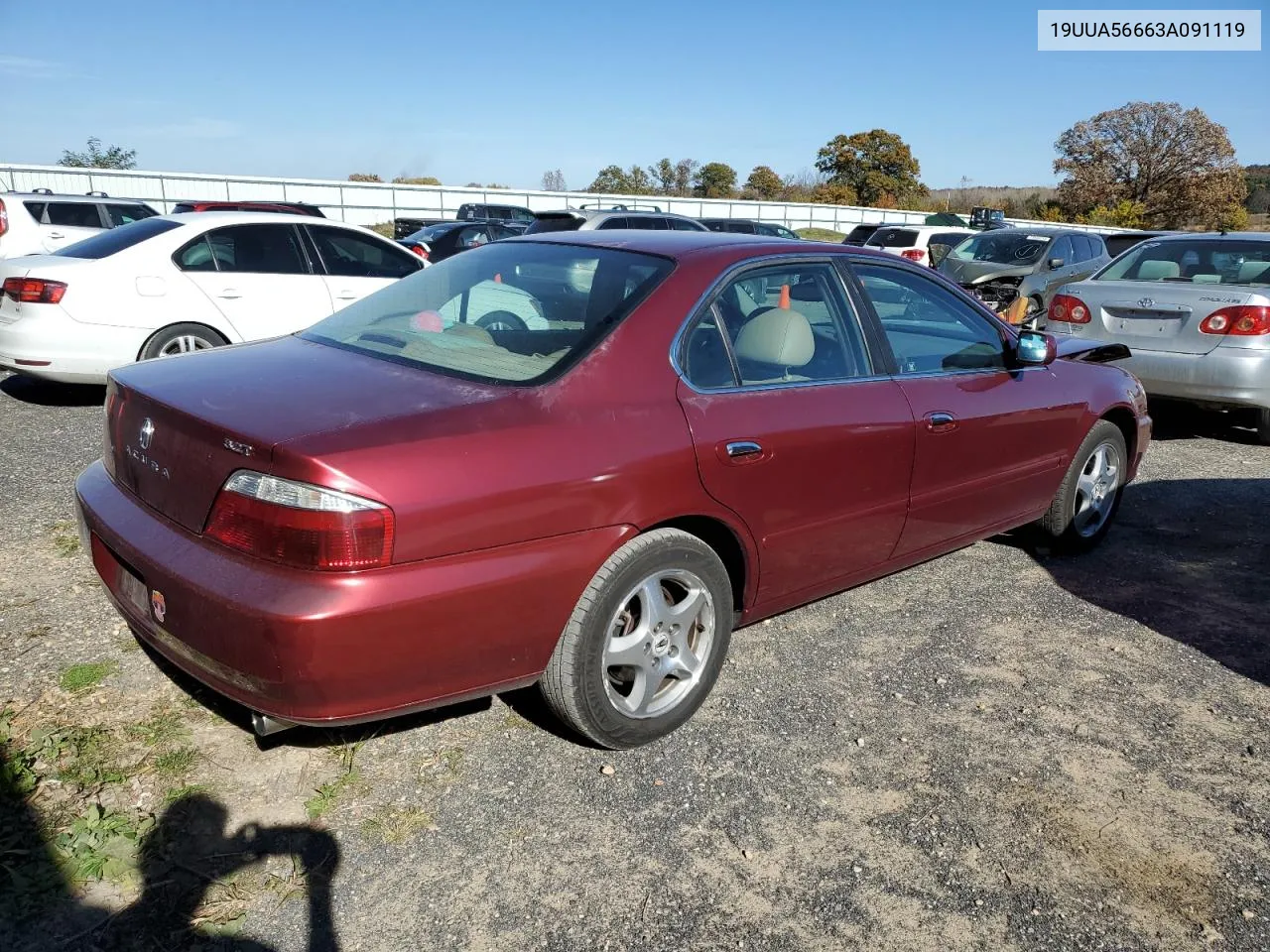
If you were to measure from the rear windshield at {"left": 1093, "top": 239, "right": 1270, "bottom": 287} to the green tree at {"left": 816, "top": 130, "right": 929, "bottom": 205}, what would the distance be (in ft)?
145

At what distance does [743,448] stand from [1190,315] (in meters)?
5.64

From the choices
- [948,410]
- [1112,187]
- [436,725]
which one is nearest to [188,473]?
→ [436,725]

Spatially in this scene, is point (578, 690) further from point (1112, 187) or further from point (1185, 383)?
point (1112, 187)

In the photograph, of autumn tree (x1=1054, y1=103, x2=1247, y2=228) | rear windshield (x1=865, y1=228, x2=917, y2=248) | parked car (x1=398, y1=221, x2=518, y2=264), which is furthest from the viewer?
autumn tree (x1=1054, y1=103, x2=1247, y2=228)

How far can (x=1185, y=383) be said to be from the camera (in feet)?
23.4

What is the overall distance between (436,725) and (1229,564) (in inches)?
161

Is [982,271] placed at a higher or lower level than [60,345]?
higher

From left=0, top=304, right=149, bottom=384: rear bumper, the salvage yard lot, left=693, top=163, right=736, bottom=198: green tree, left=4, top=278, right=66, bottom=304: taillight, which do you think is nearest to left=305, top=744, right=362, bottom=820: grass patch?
the salvage yard lot

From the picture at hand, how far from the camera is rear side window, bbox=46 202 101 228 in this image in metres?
12.4

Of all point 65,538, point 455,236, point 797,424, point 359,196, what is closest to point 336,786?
Answer: point 797,424

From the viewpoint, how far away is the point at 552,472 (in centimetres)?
257

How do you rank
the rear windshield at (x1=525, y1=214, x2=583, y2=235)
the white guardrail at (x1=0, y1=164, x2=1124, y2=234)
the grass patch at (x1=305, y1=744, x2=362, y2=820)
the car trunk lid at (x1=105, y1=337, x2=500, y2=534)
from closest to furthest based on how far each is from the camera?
the car trunk lid at (x1=105, y1=337, x2=500, y2=534), the grass patch at (x1=305, y1=744, x2=362, y2=820), the rear windshield at (x1=525, y1=214, x2=583, y2=235), the white guardrail at (x1=0, y1=164, x2=1124, y2=234)

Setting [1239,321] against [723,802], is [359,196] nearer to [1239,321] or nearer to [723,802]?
[1239,321]

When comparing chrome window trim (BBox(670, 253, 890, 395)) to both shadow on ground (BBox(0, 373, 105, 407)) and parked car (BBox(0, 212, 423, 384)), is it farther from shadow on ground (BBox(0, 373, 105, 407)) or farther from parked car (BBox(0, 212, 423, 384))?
shadow on ground (BBox(0, 373, 105, 407))
